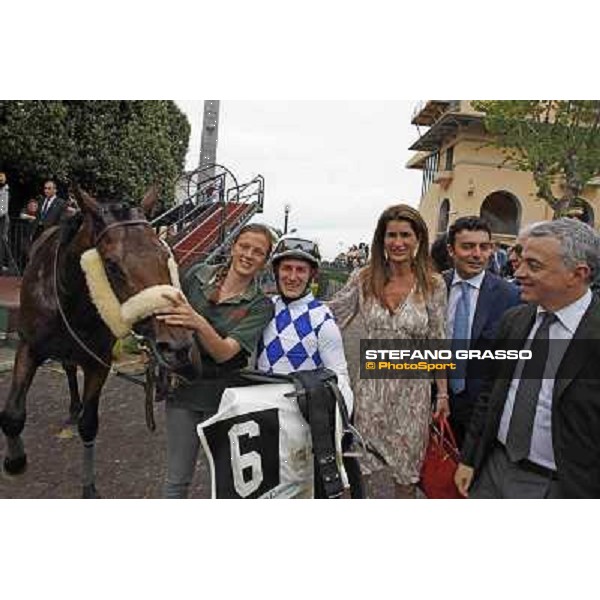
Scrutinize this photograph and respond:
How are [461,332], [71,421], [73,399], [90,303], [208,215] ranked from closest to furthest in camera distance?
[461,332]
[90,303]
[208,215]
[71,421]
[73,399]

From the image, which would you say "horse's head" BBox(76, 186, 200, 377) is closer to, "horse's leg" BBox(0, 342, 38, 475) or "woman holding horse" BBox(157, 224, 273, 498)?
"woman holding horse" BBox(157, 224, 273, 498)

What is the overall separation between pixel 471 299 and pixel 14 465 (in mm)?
2262

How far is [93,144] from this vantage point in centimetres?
294

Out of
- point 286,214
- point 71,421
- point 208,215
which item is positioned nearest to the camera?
point 286,214

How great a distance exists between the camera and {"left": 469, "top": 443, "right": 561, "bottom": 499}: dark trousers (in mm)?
1828

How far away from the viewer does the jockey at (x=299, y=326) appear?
1.96 m

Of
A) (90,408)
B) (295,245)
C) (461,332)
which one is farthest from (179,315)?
(90,408)

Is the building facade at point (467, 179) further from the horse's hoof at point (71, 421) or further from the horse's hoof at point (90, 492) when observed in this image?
the horse's hoof at point (71, 421)

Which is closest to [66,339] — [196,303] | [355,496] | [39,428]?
[39,428]

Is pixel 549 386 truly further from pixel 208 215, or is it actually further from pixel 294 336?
pixel 208 215

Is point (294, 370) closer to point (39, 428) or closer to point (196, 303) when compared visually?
point (196, 303)

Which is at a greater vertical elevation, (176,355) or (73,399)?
(176,355)

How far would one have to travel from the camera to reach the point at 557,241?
1769mm

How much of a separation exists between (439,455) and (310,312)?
2.56 feet
